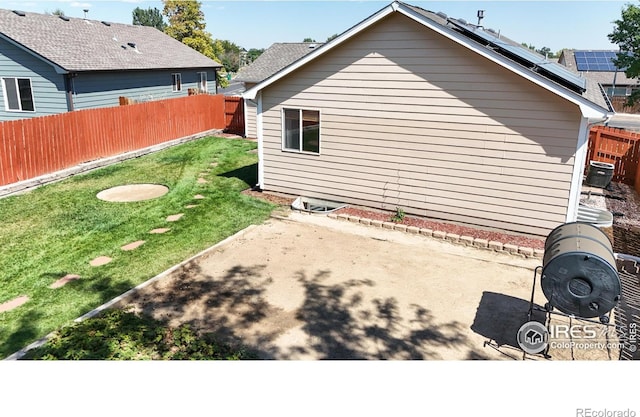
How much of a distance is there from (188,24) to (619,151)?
154 ft

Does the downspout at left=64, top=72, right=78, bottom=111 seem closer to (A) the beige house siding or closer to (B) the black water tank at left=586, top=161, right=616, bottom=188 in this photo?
(A) the beige house siding

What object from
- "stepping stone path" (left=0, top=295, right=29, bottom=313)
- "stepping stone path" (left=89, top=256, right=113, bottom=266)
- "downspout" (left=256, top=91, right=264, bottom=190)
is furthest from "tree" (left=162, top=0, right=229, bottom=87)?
"stepping stone path" (left=0, top=295, right=29, bottom=313)

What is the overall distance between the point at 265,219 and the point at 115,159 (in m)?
8.39

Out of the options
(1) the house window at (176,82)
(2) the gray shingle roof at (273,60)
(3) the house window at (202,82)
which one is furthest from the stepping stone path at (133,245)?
(3) the house window at (202,82)

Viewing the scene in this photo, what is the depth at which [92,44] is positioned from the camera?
874 inches

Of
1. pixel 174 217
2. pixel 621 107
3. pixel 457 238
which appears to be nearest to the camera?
pixel 457 238

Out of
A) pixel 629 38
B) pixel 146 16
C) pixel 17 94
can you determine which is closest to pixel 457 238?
pixel 17 94

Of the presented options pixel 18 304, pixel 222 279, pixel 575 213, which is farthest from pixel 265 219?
pixel 575 213

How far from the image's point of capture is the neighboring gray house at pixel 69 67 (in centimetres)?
1891

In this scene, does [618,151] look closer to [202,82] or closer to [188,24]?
[202,82]

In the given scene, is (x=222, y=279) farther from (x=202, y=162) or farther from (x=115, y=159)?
(x=115, y=159)

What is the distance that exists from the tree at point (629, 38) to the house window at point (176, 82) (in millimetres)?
24884

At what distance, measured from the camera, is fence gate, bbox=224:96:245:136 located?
74.7 ft
